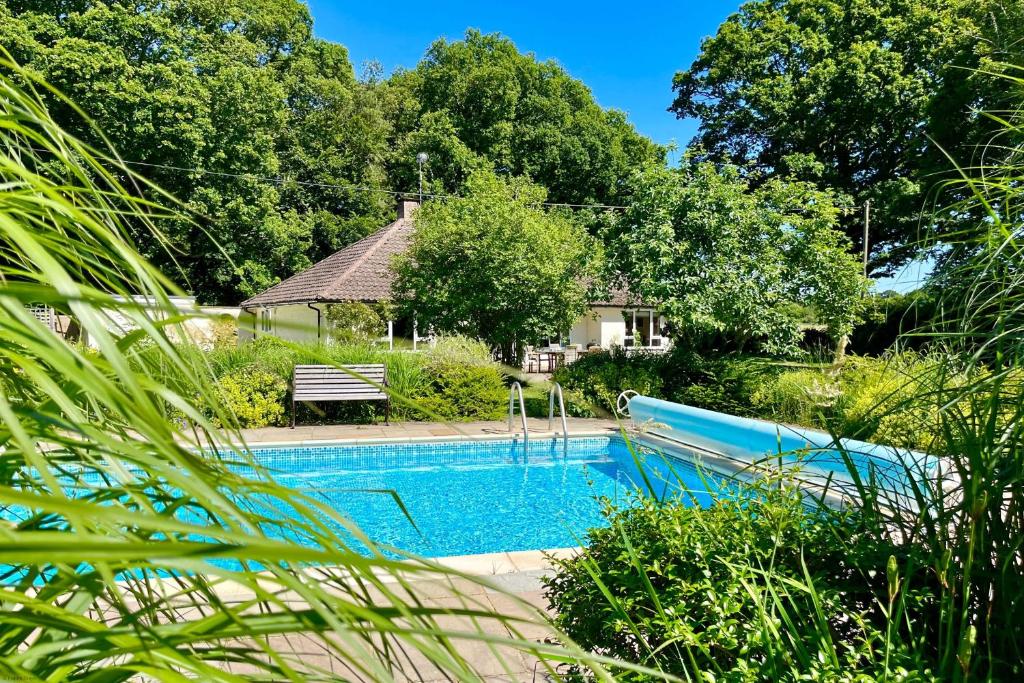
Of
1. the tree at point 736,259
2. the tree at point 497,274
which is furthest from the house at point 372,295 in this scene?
the tree at point 736,259

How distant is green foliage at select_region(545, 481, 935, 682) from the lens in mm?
1631

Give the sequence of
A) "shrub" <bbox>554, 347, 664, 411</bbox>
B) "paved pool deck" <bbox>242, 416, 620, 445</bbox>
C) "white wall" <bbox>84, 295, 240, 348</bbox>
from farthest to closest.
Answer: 1. "shrub" <bbox>554, 347, 664, 411</bbox>
2. "paved pool deck" <bbox>242, 416, 620, 445</bbox>
3. "white wall" <bbox>84, 295, 240, 348</bbox>

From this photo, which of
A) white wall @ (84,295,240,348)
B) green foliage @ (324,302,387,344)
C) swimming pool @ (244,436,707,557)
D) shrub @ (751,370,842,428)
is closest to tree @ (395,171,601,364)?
green foliage @ (324,302,387,344)

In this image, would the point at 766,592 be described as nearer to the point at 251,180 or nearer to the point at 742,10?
the point at 251,180

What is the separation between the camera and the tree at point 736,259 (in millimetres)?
11688

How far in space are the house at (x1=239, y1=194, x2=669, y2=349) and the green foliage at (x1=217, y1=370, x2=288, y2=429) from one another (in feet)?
21.4

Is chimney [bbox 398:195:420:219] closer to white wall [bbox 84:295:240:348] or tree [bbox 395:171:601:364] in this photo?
tree [bbox 395:171:601:364]

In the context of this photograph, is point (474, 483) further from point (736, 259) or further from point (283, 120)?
point (283, 120)

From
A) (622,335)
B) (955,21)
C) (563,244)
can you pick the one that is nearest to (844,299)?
(563,244)

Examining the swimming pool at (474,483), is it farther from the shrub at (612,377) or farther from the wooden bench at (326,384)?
the shrub at (612,377)

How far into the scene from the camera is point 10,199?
0.66 m

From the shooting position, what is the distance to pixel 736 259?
11.9 metres

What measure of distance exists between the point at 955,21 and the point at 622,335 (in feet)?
48.4

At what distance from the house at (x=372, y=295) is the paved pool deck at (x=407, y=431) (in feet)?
21.5
